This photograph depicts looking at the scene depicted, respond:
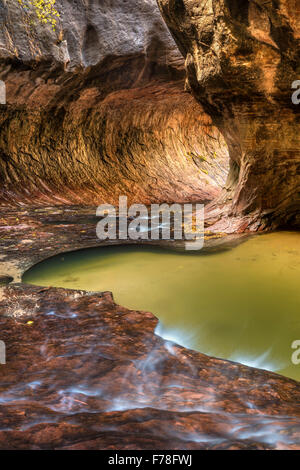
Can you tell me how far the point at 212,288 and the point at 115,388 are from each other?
7.18 ft

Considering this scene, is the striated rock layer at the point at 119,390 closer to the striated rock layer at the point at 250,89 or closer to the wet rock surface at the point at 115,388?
the wet rock surface at the point at 115,388

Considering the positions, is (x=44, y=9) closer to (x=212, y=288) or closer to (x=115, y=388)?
(x=212, y=288)

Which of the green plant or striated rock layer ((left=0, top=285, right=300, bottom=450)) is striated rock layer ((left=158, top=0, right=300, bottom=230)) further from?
striated rock layer ((left=0, top=285, right=300, bottom=450))

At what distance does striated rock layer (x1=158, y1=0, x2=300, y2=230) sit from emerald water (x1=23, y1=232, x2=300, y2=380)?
1082 mm

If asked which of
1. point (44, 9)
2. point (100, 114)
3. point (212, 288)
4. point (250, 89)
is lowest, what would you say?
point (212, 288)

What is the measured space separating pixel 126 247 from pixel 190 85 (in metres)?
3.32

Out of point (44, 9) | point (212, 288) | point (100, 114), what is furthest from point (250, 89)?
point (100, 114)

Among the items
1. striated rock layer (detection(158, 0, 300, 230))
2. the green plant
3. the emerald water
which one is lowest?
the emerald water

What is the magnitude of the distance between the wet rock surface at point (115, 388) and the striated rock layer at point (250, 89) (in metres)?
3.80

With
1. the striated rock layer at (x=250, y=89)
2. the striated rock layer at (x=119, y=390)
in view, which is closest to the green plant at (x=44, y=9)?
the striated rock layer at (x=250, y=89)

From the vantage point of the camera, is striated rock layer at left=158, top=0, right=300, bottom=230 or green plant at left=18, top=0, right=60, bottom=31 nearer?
striated rock layer at left=158, top=0, right=300, bottom=230

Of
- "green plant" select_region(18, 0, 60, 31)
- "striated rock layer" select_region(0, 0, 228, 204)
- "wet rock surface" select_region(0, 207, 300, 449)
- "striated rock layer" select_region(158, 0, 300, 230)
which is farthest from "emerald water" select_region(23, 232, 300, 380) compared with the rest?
"green plant" select_region(18, 0, 60, 31)

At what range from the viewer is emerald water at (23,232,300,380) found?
3162 millimetres

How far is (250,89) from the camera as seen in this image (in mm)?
5801
